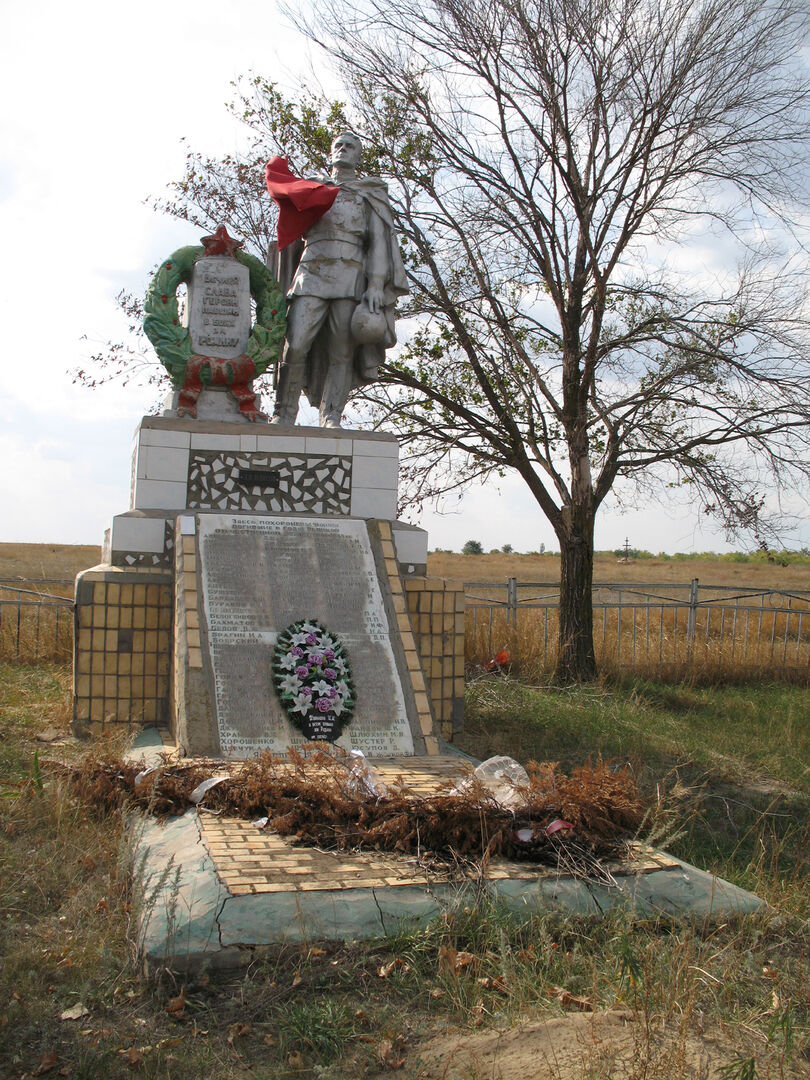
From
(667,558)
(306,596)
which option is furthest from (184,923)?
(667,558)

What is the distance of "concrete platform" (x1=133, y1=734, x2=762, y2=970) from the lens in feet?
9.85

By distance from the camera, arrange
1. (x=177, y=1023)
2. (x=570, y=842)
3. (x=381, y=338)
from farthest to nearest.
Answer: (x=381, y=338)
(x=570, y=842)
(x=177, y=1023)

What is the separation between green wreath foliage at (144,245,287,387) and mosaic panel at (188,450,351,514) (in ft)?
2.47

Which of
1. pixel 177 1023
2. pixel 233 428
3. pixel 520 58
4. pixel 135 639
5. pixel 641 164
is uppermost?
pixel 520 58

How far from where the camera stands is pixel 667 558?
63625mm

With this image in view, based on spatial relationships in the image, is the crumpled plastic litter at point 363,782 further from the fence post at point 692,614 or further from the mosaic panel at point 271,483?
the fence post at point 692,614

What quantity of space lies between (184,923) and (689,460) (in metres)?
8.19

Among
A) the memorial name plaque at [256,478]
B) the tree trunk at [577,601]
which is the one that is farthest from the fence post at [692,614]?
the memorial name plaque at [256,478]

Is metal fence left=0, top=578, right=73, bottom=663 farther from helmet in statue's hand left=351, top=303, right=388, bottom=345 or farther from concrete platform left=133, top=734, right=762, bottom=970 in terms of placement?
concrete platform left=133, top=734, right=762, bottom=970

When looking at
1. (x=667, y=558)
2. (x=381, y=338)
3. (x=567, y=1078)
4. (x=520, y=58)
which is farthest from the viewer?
(x=667, y=558)

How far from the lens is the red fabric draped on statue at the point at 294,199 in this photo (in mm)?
7223

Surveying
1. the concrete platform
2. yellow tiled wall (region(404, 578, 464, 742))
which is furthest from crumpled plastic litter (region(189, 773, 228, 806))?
yellow tiled wall (region(404, 578, 464, 742))

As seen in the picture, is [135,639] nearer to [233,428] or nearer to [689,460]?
[233,428]

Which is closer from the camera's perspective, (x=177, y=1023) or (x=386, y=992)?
(x=177, y=1023)
